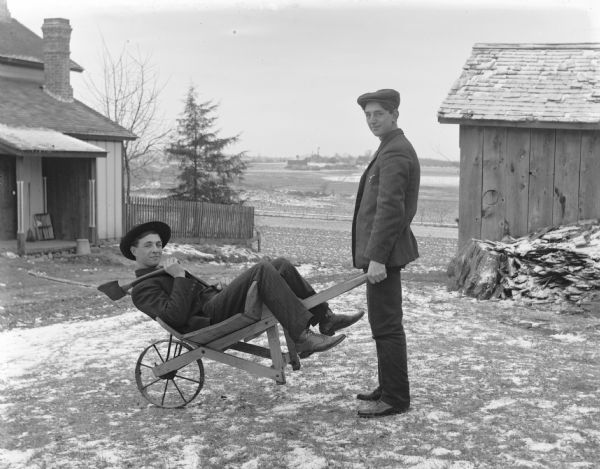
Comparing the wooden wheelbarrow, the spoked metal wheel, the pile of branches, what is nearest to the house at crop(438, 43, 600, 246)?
the pile of branches

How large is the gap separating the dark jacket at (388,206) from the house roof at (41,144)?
13586 millimetres

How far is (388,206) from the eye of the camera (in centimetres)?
510

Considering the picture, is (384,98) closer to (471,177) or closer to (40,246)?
(471,177)

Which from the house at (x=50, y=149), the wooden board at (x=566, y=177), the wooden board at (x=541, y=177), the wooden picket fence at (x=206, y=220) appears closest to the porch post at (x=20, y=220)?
the house at (x=50, y=149)

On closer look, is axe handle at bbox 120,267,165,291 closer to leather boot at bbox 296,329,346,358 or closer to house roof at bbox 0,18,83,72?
leather boot at bbox 296,329,346,358

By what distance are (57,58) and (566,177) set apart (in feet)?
50.7

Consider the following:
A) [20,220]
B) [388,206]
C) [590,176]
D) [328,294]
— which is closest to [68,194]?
[20,220]

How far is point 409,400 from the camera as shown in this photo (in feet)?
17.7

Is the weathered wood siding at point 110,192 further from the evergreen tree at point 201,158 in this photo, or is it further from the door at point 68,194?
the evergreen tree at point 201,158

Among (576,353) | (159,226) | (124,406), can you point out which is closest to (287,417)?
(124,406)

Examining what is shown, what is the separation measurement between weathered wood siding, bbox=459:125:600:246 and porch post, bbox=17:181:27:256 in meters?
10.1

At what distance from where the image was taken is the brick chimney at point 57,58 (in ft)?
70.2

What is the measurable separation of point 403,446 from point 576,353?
312cm

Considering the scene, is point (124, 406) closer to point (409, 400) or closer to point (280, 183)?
point (409, 400)
